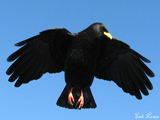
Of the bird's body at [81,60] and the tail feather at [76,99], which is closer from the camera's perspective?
the bird's body at [81,60]

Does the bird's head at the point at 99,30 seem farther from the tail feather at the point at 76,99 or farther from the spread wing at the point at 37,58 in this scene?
the tail feather at the point at 76,99

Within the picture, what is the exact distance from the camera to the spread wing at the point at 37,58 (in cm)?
627

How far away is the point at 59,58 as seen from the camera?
6457 millimetres

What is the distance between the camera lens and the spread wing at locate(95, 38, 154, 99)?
672cm

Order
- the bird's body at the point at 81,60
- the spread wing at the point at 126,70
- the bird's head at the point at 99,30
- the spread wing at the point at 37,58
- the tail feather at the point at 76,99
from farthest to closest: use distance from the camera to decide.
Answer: the spread wing at the point at 126,70, the tail feather at the point at 76,99, the spread wing at the point at 37,58, the bird's head at the point at 99,30, the bird's body at the point at 81,60

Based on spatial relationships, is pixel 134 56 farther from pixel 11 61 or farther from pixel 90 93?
pixel 11 61

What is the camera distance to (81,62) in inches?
230

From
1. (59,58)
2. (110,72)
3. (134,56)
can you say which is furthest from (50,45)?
(134,56)

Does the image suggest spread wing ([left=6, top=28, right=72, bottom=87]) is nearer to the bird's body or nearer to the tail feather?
the bird's body

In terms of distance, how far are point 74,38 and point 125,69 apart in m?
1.97

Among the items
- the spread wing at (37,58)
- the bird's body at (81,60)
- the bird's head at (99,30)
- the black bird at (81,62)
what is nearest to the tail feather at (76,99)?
the black bird at (81,62)

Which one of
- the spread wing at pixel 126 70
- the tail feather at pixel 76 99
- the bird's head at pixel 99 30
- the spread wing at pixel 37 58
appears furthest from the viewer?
the spread wing at pixel 126 70

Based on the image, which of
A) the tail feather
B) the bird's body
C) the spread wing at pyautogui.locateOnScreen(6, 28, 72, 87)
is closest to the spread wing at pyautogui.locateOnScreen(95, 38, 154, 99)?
the tail feather

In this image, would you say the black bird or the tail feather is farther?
the tail feather
